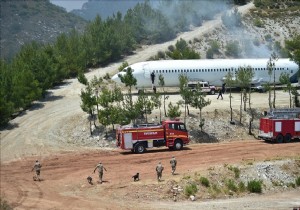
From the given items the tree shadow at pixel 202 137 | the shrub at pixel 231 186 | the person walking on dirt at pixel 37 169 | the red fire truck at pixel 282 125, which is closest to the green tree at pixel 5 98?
the person walking on dirt at pixel 37 169

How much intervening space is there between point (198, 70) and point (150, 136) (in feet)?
84.2

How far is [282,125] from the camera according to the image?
49.5 metres

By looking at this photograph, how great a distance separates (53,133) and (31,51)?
79.0ft

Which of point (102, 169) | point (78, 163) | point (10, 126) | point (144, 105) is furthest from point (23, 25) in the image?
point (102, 169)

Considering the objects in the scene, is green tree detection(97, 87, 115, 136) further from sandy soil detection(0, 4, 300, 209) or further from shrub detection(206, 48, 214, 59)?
shrub detection(206, 48, 214, 59)

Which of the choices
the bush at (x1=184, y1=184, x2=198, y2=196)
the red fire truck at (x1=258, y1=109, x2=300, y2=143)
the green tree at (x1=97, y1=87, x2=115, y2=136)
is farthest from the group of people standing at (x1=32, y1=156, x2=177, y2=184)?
the red fire truck at (x1=258, y1=109, x2=300, y2=143)

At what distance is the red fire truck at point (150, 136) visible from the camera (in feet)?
149

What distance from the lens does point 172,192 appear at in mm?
34062

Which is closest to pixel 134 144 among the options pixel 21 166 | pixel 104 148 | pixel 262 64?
pixel 104 148

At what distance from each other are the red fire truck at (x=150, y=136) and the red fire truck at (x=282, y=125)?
9.12 metres

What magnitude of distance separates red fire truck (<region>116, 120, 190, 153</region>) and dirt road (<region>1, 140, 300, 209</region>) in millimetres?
825

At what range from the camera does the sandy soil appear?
3306 centimetres

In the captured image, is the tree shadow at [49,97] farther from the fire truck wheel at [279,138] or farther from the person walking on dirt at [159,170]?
the person walking on dirt at [159,170]

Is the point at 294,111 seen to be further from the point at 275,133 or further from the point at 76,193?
the point at 76,193
